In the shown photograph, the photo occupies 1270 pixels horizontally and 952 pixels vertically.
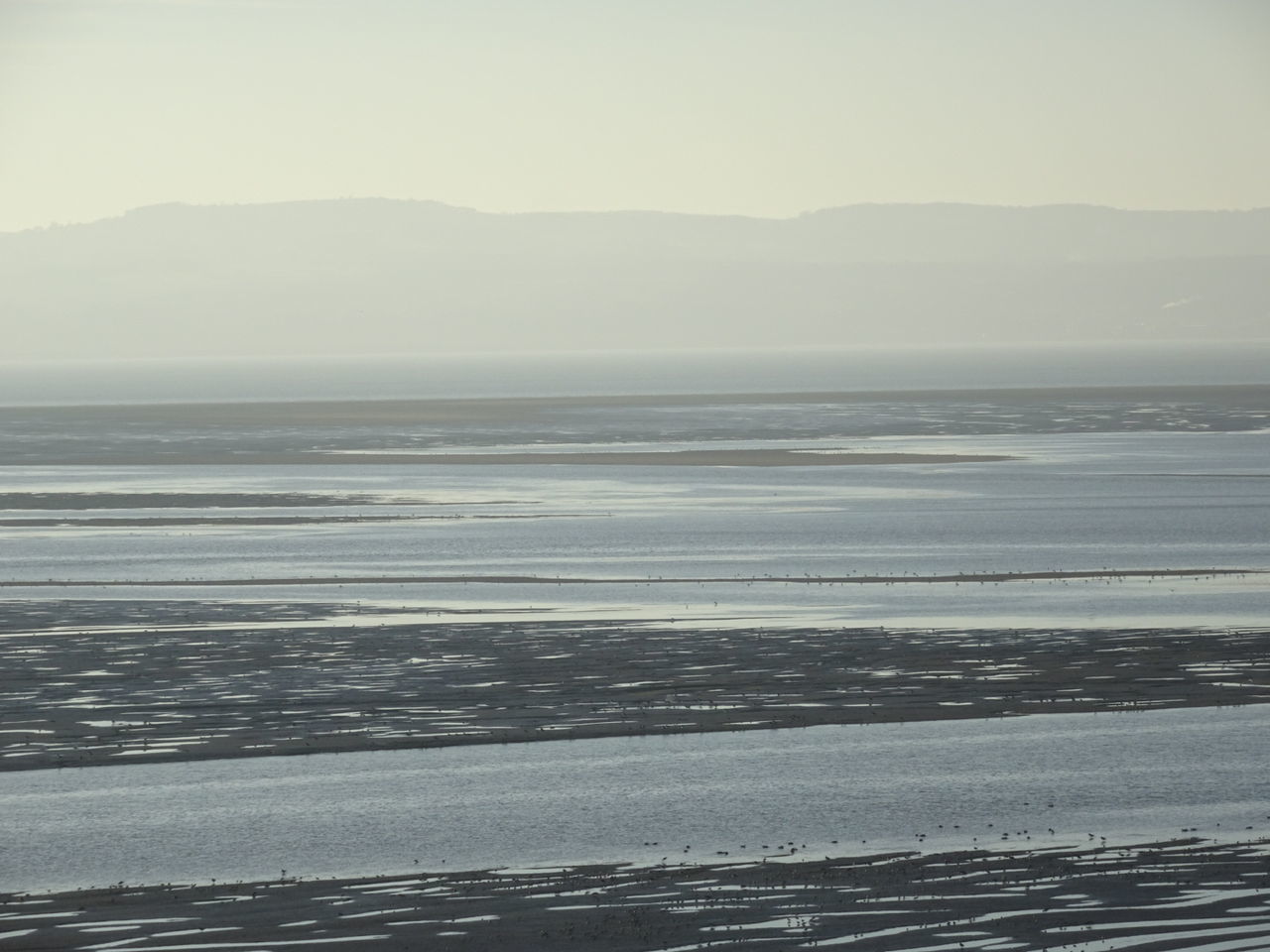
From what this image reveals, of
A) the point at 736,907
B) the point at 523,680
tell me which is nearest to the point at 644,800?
the point at 736,907

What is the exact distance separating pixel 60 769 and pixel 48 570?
76.4 feet

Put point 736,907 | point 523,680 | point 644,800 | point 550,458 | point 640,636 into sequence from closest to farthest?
point 736,907 < point 644,800 < point 523,680 < point 640,636 < point 550,458

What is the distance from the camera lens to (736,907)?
18062 mm

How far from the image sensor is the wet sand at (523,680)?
26516 millimetres

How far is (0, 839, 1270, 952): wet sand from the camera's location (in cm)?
1694

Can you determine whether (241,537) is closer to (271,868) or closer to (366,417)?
(271,868)

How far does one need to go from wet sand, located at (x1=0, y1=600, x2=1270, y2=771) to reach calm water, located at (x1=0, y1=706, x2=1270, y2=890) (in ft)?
3.53

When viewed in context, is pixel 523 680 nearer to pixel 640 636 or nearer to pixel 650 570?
pixel 640 636

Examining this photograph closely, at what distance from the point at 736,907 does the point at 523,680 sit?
12207 millimetres

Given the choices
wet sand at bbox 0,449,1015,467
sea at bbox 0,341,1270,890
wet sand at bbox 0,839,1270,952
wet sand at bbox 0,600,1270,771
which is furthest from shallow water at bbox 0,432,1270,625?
wet sand at bbox 0,839,1270,952

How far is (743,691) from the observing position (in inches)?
1139

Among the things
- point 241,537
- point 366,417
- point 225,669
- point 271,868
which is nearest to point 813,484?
point 241,537

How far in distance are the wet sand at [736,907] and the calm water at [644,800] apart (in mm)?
741

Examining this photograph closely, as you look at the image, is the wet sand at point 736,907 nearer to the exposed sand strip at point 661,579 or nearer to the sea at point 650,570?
the sea at point 650,570
